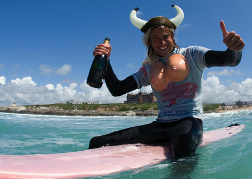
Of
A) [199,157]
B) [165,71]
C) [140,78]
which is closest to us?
[199,157]

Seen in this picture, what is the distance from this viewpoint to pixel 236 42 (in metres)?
1.95

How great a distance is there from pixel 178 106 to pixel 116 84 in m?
0.85

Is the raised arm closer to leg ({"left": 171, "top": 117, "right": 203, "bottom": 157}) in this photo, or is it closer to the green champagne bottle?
leg ({"left": 171, "top": 117, "right": 203, "bottom": 157})

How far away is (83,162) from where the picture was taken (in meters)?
1.90

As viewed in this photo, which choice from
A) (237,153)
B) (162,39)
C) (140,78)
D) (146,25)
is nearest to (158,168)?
(237,153)

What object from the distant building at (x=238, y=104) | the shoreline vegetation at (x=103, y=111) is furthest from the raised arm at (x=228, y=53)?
the distant building at (x=238, y=104)

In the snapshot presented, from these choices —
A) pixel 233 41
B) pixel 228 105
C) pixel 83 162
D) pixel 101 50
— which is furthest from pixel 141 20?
pixel 228 105

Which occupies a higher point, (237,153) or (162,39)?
(162,39)

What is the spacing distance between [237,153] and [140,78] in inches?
57.4

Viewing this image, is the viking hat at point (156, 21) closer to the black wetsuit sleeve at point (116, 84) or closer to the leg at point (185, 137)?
the black wetsuit sleeve at point (116, 84)

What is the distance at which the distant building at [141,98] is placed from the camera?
231 ft

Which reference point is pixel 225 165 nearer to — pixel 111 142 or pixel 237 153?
pixel 237 153

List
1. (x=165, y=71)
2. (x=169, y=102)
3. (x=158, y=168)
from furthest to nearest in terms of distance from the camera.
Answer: (x=169, y=102), (x=165, y=71), (x=158, y=168)

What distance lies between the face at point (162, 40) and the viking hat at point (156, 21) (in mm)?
60
